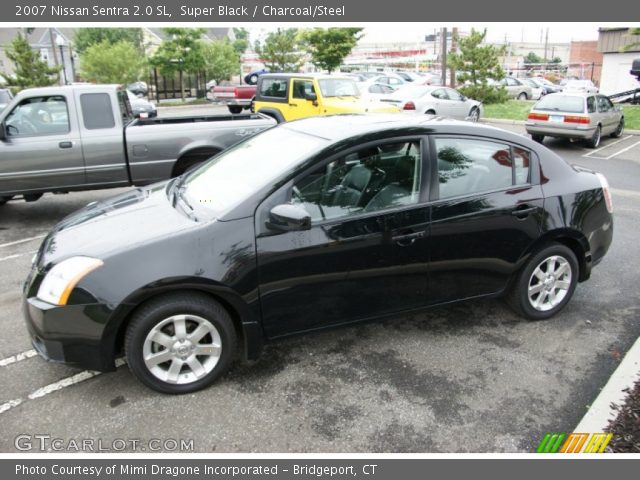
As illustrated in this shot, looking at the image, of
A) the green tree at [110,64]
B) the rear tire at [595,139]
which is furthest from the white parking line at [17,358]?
the green tree at [110,64]

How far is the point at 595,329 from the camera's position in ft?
13.8

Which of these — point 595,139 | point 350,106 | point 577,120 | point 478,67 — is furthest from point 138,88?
point 595,139

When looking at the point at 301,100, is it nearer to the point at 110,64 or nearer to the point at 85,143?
the point at 85,143

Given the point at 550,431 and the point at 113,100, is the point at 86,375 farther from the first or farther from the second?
the point at 113,100

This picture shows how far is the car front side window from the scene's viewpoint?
341 cm

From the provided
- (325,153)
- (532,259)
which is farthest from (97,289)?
(532,259)

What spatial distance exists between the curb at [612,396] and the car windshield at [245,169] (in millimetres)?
2274

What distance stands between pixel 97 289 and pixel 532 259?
10.1 ft

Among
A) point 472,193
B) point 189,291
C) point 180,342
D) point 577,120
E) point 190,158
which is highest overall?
point 472,193

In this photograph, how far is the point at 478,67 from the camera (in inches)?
960

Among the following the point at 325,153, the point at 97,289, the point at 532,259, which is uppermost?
the point at 325,153

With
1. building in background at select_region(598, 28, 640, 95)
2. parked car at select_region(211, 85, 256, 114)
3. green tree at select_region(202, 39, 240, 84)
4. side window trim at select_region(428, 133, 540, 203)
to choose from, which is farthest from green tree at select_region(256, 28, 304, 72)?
side window trim at select_region(428, 133, 540, 203)

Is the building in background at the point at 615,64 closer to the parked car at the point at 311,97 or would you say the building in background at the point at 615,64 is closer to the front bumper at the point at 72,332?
the parked car at the point at 311,97

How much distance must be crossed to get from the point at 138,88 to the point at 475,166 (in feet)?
112
